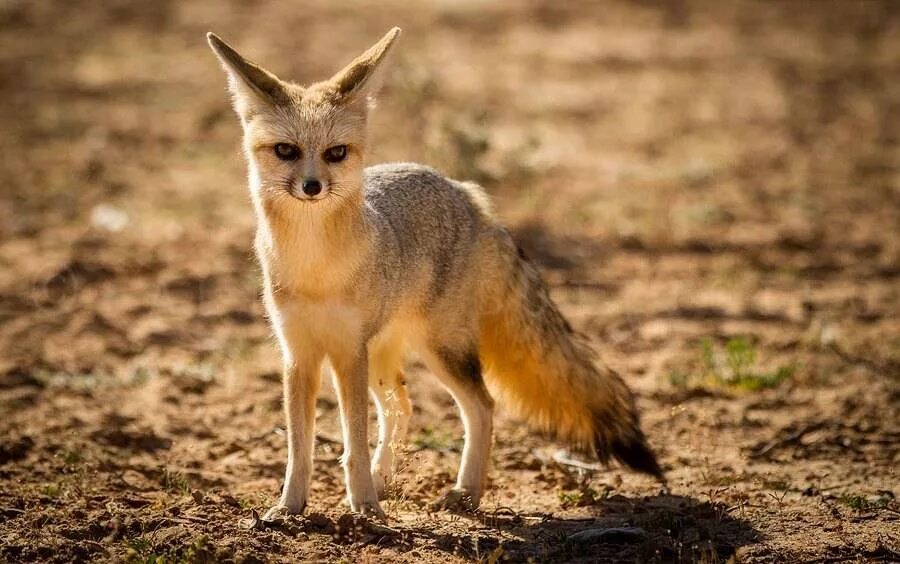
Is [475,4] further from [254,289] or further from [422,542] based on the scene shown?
[422,542]

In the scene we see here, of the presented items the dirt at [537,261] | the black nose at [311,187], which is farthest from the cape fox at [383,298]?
the dirt at [537,261]

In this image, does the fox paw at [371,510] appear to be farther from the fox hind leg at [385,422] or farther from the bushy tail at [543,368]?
the bushy tail at [543,368]

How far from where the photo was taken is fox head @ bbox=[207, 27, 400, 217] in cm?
517

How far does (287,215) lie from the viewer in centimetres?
525

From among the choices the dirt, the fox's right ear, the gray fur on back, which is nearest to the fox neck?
the gray fur on back

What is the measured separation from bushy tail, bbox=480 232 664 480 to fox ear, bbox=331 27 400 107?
3.87 feet

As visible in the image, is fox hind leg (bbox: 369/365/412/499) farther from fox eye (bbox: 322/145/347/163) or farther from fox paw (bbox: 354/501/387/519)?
fox eye (bbox: 322/145/347/163)

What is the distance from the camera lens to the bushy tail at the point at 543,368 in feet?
20.3

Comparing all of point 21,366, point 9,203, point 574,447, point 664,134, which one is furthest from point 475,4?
point 574,447

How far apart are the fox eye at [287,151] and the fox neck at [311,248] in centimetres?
20

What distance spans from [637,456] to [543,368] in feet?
→ 2.20

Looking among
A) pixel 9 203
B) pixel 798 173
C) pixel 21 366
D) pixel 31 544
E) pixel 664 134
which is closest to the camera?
pixel 31 544

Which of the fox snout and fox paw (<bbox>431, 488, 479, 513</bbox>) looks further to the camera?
fox paw (<bbox>431, 488, 479, 513</bbox>)

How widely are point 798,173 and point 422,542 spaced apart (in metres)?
8.48
